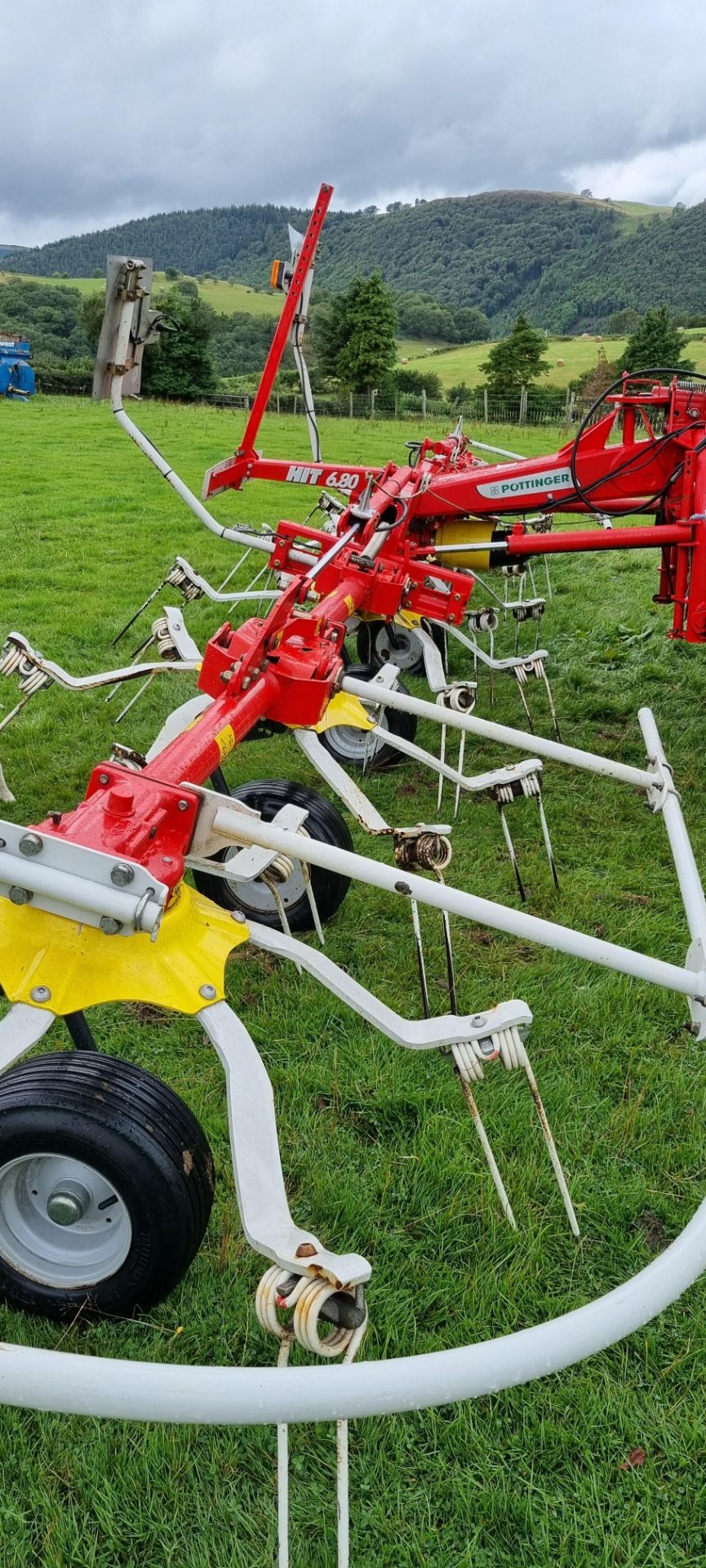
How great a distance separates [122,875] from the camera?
212cm

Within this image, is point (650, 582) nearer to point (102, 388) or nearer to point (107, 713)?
point (107, 713)

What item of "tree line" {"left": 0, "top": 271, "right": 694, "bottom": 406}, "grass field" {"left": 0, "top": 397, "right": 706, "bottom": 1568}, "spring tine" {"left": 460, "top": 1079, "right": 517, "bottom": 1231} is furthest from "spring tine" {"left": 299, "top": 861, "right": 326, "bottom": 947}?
"tree line" {"left": 0, "top": 271, "right": 694, "bottom": 406}

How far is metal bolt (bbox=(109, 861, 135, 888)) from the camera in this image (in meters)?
2.11

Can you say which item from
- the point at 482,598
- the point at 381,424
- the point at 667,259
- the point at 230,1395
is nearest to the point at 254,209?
the point at 667,259

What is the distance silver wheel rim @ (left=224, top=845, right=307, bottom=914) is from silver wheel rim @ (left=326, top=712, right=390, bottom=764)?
5.19 feet

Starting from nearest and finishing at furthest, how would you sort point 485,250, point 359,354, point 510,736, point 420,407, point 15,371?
point 510,736
point 15,371
point 420,407
point 359,354
point 485,250

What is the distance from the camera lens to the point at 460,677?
737 cm

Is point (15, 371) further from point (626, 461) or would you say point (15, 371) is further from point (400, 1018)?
point (400, 1018)

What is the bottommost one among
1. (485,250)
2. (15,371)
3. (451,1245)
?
(451,1245)

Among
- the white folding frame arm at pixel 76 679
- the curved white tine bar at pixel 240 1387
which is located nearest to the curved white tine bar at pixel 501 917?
the curved white tine bar at pixel 240 1387

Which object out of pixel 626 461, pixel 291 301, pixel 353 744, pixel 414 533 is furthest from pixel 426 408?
pixel 353 744

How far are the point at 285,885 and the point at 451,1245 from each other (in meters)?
1.67

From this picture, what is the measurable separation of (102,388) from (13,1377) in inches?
149

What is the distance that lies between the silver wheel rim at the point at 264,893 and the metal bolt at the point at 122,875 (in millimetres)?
1631
